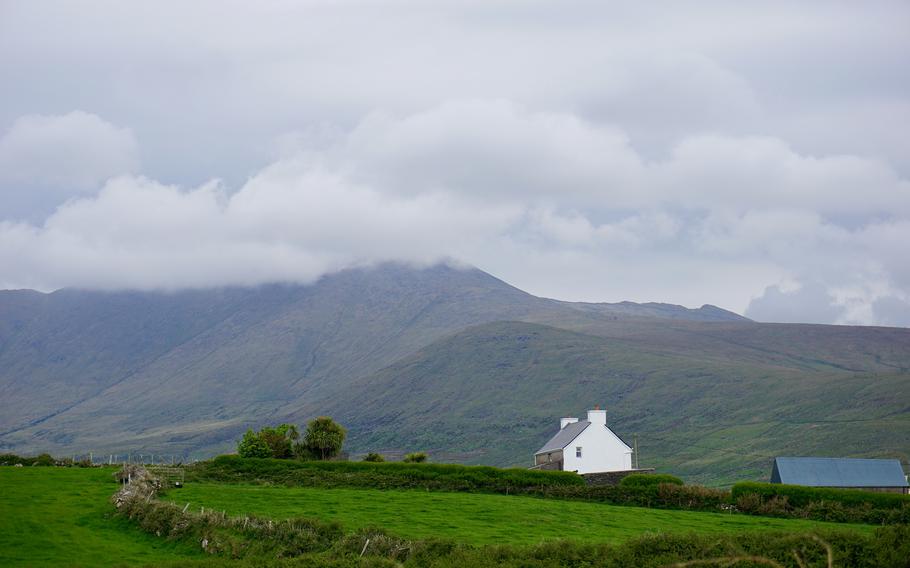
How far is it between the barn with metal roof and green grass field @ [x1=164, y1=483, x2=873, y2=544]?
26.3 meters

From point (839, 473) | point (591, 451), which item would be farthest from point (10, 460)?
point (839, 473)

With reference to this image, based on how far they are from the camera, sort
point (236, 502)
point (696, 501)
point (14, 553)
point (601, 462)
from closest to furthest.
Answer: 1. point (14, 553)
2. point (236, 502)
3. point (696, 501)
4. point (601, 462)

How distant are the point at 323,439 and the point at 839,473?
134ft

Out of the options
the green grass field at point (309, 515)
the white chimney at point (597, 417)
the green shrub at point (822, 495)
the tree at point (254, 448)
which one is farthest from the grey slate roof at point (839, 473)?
the tree at point (254, 448)

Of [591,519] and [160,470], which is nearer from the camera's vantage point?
[591,519]

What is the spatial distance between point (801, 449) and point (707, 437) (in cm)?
3203

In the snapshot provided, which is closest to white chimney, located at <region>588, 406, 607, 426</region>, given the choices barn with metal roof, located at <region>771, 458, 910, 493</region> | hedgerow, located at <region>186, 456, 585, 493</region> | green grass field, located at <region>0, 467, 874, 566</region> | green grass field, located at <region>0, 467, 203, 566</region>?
barn with metal roof, located at <region>771, 458, 910, 493</region>

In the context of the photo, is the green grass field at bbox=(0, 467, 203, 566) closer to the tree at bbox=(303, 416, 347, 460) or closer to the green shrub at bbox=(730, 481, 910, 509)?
the tree at bbox=(303, 416, 347, 460)

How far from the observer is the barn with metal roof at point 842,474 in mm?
73812

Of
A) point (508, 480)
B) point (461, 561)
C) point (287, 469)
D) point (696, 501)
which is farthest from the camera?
point (287, 469)

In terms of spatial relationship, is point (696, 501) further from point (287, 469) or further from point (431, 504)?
point (287, 469)

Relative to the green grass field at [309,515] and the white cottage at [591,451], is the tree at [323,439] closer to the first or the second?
the white cottage at [591,451]

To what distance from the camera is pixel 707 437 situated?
7318 inches

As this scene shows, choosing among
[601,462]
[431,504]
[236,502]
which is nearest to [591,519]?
[431,504]
